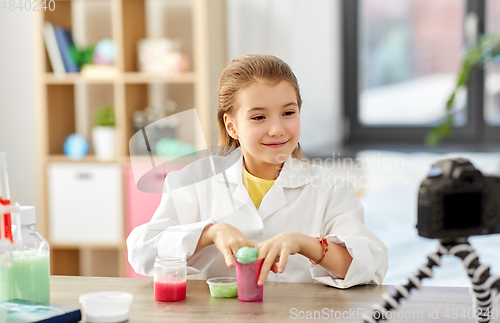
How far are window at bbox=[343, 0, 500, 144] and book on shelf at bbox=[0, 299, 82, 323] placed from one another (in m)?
2.71

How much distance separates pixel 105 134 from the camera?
276 cm

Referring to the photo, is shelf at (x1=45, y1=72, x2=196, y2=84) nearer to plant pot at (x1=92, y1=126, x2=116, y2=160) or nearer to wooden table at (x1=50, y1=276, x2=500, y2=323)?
plant pot at (x1=92, y1=126, x2=116, y2=160)

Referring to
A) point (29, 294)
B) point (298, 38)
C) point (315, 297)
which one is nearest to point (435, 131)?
point (298, 38)

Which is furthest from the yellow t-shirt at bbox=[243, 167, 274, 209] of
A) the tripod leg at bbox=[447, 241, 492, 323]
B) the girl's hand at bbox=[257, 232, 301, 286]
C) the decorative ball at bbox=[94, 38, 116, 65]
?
the decorative ball at bbox=[94, 38, 116, 65]

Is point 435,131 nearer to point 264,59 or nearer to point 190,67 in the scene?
point 190,67

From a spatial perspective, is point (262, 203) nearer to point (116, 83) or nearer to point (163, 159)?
point (163, 159)

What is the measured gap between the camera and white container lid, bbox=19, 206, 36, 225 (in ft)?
2.82

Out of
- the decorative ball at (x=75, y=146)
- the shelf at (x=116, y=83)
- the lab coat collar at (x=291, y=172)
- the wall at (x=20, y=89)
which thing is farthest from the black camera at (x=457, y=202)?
the wall at (x=20, y=89)

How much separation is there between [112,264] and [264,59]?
2005mm

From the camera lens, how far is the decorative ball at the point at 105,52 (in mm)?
2732

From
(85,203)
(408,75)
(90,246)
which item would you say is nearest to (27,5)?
(85,203)

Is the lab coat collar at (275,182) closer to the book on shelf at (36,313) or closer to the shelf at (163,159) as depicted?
the shelf at (163,159)

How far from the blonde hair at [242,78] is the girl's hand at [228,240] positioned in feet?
0.58

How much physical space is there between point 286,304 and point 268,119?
356 mm
